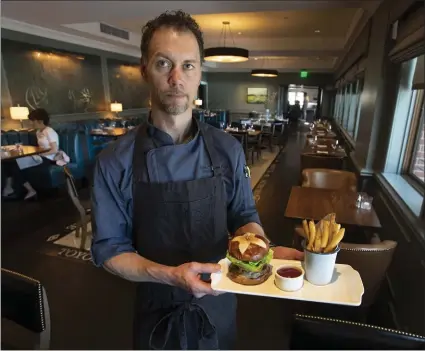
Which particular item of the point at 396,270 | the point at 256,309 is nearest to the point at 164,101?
the point at 256,309

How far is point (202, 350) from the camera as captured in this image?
1169mm

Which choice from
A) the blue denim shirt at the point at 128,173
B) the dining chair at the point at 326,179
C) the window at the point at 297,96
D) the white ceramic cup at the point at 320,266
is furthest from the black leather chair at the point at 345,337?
the window at the point at 297,96

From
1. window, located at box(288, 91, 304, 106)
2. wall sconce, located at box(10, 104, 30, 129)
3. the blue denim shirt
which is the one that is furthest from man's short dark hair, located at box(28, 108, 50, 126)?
window, located at box(288, 91, 304, 106)

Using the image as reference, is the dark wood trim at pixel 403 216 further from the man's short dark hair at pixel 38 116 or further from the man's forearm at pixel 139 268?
the man's short dark hair at pixel 38 116

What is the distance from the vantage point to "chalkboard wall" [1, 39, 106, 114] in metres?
6.05

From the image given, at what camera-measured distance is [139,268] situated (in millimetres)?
941

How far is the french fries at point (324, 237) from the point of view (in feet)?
3.16

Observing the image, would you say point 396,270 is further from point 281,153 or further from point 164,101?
point 281,153

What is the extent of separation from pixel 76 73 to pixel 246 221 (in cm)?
775

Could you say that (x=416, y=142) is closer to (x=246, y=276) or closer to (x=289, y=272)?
(x=289, y=272)

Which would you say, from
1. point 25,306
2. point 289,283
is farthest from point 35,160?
point 289,283

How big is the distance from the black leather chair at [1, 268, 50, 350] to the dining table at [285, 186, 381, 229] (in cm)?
166

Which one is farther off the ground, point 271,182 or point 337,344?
point 337,344

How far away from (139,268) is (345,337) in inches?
25.7
